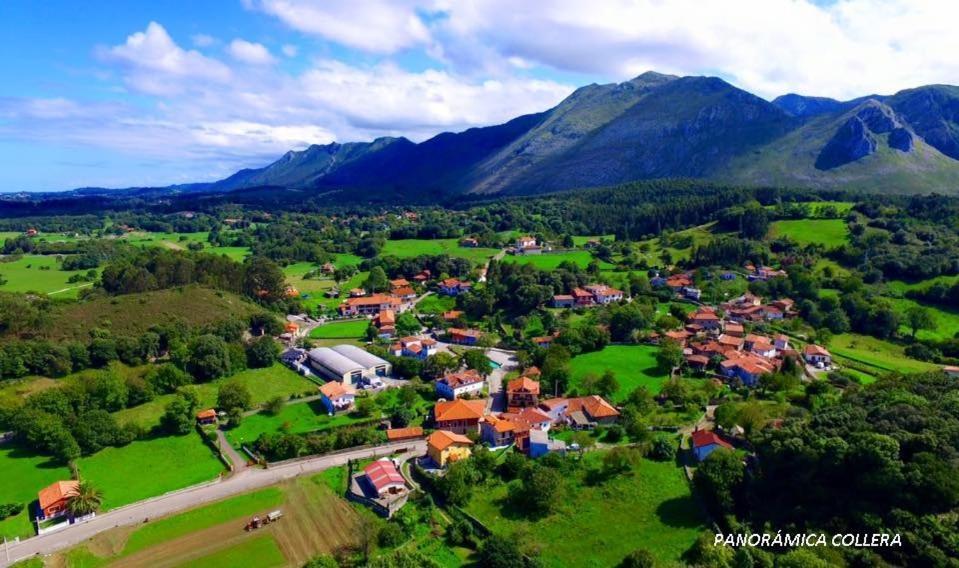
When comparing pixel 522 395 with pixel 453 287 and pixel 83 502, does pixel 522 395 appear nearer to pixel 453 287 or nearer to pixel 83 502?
pixel 83 502

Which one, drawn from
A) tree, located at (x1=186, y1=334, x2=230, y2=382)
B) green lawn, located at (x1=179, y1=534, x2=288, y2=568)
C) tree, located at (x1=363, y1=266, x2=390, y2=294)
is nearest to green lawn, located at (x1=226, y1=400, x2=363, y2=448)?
tree, located at (x1=186, y1=334, x2=230, y2=382)

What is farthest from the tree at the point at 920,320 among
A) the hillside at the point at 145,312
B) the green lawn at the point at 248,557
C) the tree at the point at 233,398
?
the hillside at the point at 145,312

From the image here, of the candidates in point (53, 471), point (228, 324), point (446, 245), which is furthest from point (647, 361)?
point (446, 245)

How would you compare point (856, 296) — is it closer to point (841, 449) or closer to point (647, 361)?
point (647, 361)

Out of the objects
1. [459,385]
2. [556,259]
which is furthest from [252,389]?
[556,259]

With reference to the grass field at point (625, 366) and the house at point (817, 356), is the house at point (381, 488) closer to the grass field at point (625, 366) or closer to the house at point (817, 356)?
the grass field at point (625, 366)

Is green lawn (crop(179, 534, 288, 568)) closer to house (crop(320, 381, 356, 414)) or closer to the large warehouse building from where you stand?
house (crop(320, 381, 356, 414))

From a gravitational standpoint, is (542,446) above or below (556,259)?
below
